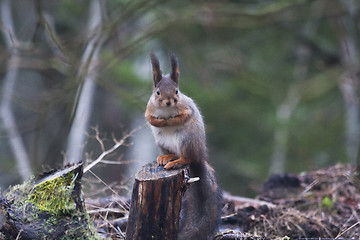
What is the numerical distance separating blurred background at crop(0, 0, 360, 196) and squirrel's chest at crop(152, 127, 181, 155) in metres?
2.57

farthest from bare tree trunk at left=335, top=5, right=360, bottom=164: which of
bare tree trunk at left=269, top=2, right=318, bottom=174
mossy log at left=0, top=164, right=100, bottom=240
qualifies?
mossy log at left=0, top=164, right=100, bottom=240

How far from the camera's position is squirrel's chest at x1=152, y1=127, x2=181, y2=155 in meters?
2.85

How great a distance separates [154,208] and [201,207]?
0.55m

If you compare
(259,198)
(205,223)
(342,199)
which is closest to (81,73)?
(259,198)

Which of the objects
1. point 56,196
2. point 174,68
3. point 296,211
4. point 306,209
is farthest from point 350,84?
point 56,196

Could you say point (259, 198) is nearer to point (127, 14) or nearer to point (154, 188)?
point (154, 188)

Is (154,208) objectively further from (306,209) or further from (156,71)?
(306,209)

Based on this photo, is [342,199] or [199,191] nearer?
[199,191]

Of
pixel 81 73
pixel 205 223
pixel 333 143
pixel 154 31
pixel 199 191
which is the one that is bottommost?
pixel 333 143

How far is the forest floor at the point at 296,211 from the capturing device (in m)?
3.27

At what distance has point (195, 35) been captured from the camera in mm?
9211

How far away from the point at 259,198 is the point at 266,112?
436 cm

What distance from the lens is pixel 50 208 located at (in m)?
2.42

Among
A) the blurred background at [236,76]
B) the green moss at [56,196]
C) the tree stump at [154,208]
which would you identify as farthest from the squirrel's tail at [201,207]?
the blurred background at [236,76]
